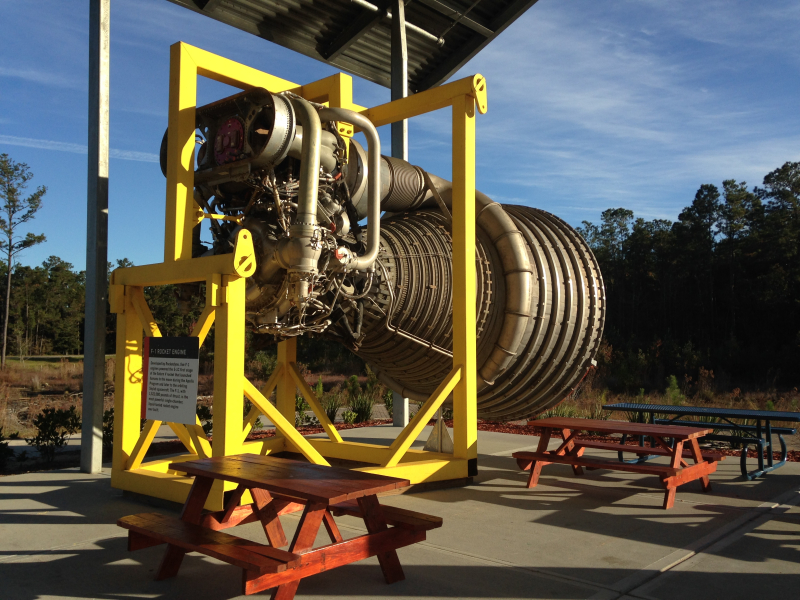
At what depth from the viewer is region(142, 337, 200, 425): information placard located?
5176mm

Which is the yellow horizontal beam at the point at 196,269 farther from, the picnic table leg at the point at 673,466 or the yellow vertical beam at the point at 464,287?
the picnic table leg at the point at 673,466

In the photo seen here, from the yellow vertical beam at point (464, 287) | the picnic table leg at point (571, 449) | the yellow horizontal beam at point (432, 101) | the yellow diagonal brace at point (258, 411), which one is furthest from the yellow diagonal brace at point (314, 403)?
the yellow horizontal beam at point (432, 101)

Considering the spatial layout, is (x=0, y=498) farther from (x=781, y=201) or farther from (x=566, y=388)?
(x=781, y=201)

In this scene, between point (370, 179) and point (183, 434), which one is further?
point (183, 434)

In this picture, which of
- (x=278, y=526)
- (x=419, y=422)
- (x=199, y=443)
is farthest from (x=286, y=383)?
(x=278, y=526)

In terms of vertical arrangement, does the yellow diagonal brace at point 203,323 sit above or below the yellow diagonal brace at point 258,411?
above

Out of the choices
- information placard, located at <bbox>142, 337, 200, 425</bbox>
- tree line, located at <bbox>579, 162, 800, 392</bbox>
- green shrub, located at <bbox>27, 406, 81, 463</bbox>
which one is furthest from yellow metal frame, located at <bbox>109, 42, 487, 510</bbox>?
tree line, located at <bbox>579, 162, 800, 392</bbox>

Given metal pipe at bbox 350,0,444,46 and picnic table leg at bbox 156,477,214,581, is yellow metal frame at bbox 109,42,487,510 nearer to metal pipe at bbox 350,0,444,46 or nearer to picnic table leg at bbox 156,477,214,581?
picnic table leg at bbox 156,477,214,581

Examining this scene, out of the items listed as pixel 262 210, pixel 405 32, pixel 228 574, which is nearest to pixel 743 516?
pixel 228 574

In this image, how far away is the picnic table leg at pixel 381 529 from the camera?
3.54m

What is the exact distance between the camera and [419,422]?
602 centimetres

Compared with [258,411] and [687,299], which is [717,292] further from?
[258,411]

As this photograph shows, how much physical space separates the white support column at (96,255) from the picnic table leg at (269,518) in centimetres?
374

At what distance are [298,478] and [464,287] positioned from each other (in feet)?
10.7
